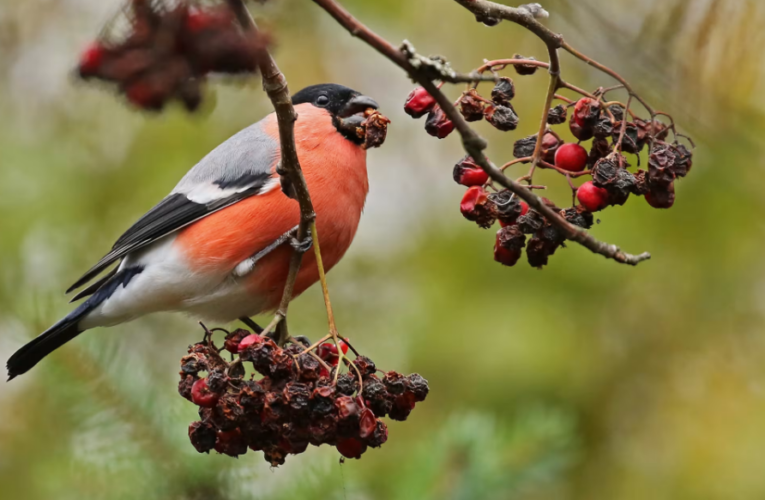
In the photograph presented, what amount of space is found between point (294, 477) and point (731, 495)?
4.93 ft

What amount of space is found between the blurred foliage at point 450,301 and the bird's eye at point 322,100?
12.6 inches

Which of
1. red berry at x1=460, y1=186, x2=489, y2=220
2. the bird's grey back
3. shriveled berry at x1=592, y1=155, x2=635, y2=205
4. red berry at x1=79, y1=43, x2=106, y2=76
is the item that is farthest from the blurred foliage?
red berry at x1=79, y1=43, x2=106, y2=76

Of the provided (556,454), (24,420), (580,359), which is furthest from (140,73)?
(580,359)

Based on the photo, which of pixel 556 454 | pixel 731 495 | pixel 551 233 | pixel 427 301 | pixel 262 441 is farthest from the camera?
pixel 427 301

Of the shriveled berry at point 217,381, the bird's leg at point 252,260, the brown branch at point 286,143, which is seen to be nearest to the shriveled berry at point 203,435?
the shriveled berry at point 217,381

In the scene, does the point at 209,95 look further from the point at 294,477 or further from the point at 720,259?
the point at 720,259

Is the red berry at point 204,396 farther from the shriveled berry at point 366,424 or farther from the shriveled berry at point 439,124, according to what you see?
the shriveled berry at point 439,124

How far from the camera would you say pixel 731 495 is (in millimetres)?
2715

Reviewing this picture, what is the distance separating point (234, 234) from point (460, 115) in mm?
1541

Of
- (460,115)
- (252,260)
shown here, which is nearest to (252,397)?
(460,115)

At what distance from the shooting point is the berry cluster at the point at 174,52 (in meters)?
1.00

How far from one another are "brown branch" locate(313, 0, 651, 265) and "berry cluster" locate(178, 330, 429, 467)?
1.80ft

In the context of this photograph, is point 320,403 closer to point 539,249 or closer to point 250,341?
point 250,341

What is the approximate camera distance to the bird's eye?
9.87 feet
